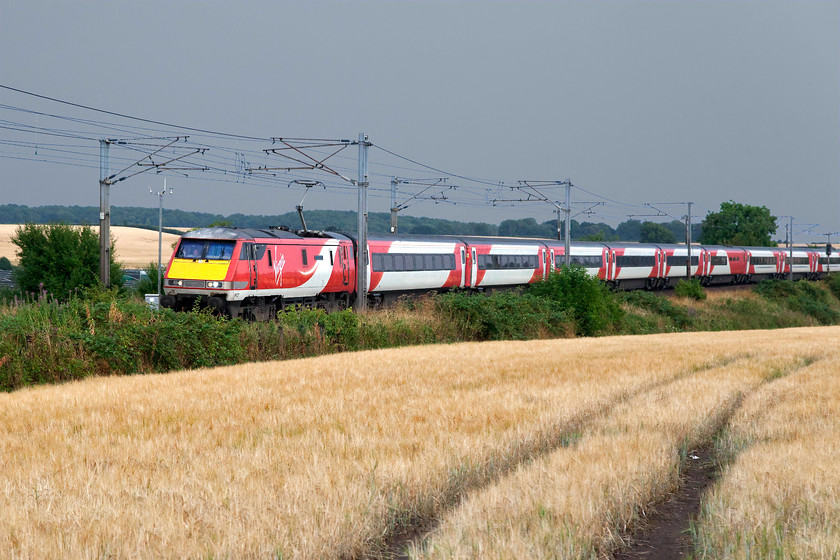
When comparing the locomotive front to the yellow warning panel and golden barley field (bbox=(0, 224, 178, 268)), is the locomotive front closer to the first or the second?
the yellow warning panel

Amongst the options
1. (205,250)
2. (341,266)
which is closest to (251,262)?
(205,250)

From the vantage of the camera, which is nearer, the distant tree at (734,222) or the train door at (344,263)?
the train door at (344,263)

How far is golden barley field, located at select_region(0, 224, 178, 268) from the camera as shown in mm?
108800

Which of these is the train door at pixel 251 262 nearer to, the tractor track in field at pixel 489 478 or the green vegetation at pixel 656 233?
the tractor track in field at pixel 489 478

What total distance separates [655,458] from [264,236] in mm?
21732

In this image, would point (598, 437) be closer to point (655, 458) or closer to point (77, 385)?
point (655, 458)

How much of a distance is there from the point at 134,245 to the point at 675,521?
124m

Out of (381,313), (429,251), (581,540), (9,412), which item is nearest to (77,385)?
(9,412)

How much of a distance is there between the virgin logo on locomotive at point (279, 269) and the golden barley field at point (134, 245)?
259ft

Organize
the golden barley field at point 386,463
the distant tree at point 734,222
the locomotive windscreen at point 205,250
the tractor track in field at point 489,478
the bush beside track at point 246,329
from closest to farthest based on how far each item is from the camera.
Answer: the golden barley field at point 386,463
the tractor track in field at point 489,478
the bush beside track at point 246,329
the locomotive windscreen at point 205,250
the distant tree at point 734,222

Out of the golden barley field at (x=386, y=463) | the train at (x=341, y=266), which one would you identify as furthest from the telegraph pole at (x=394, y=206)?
the golden barley field at (x=386, y=463)

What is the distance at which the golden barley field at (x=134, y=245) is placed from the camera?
4283 inches

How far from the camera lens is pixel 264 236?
93.5ft

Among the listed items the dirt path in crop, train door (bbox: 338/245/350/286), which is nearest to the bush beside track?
train door (bbox: 338/245/350/286)
